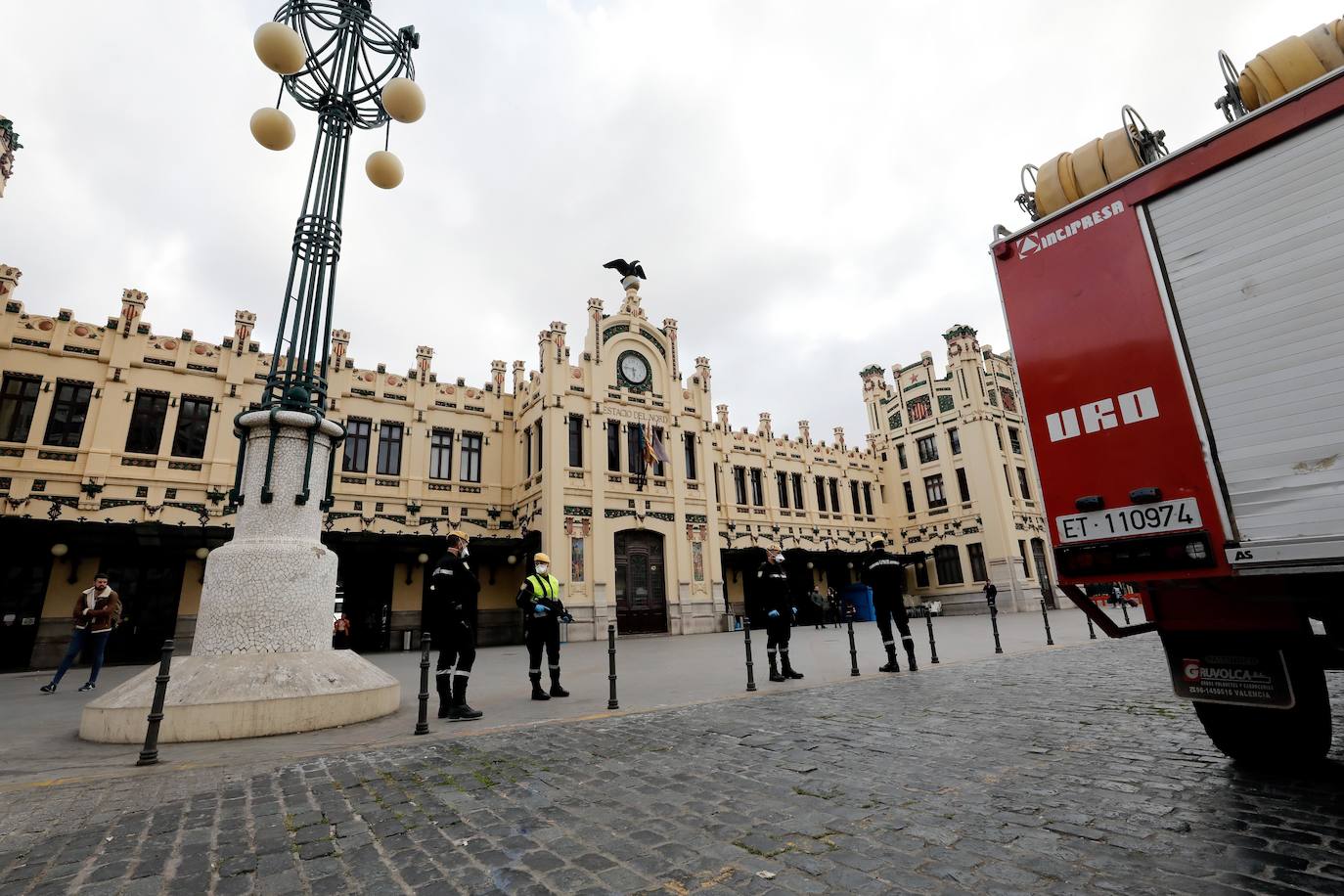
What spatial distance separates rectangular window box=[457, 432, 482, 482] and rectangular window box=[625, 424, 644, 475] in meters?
6.04

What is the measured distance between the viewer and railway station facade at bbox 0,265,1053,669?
56.6 feet

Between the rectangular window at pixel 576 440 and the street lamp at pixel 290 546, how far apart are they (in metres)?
14.7

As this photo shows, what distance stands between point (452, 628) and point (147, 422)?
59.5 ft

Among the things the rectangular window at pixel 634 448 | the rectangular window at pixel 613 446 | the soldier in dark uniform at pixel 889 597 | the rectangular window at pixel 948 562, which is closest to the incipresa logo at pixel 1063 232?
the soldier in dark uniform at pixel 889 597

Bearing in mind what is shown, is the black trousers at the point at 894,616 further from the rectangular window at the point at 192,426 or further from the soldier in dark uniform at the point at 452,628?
the rectangular window at the point at 192,426

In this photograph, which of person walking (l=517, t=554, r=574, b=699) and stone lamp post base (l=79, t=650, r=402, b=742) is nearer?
stone lamp post base (l=79, t=650, r=402, b=742)

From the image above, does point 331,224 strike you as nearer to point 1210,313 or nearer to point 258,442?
point 258,442

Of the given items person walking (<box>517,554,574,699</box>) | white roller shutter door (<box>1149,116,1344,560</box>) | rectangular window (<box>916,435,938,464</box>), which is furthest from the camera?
rectangular window (<box>916,435,938,464</box>)

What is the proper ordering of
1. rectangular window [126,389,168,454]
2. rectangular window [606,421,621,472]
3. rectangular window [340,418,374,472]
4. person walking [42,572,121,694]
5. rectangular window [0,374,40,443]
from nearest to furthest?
1. person walking [42,572,121,694]
2. rectangular window [0,374,40,443]
3. rectangular window [126,389,168,454]
4. rectangular window [340,418,374,472]
5. rectangular window [606,421,621,472]

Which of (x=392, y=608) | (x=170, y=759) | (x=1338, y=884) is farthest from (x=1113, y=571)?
(x=392, y=608)

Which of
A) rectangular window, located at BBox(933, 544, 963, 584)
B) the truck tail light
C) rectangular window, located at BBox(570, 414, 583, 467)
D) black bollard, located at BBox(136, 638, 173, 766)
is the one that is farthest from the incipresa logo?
rectangular window, located at BBox(933, 544, 963, 584)

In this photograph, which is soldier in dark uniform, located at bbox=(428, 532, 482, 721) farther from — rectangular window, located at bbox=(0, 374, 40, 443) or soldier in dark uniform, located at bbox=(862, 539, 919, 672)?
rectangular window, located at bbox=(0, 374, 40, 443)

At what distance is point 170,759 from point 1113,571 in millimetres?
7794

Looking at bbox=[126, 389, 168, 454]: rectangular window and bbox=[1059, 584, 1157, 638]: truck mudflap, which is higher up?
bbox=[126, 389, 168, 454]: rectangular window
